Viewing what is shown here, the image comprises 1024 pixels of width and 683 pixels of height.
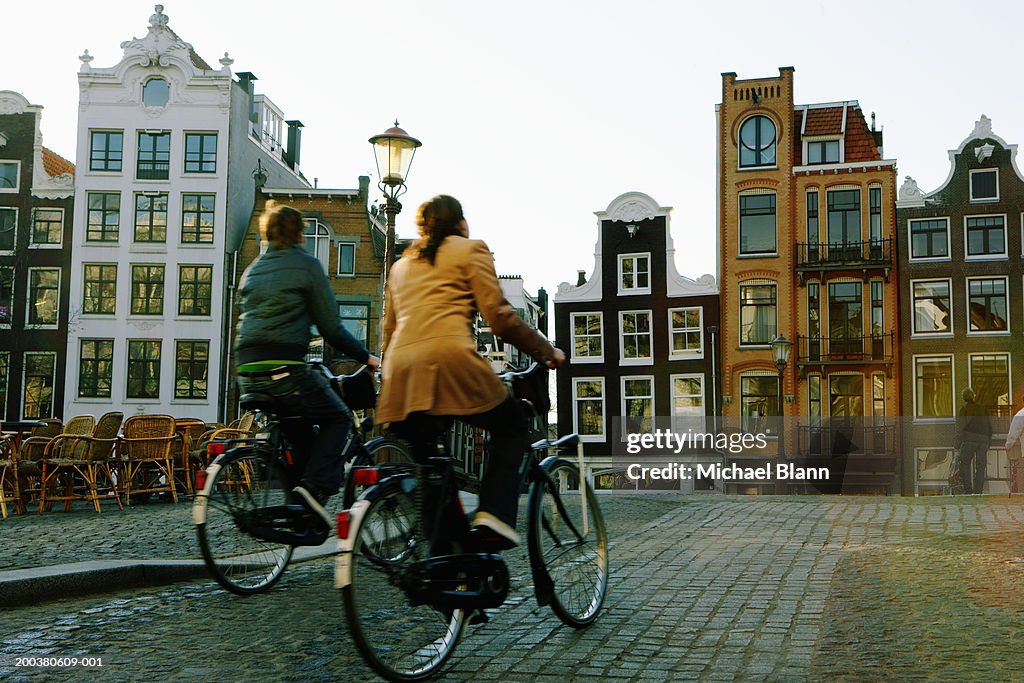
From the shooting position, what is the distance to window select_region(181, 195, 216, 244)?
39906 millimetres

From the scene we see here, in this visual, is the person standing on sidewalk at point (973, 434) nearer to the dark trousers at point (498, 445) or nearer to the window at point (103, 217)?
the dark trousers at point (498, 445)

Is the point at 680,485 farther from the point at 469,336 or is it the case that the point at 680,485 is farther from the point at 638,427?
the point at 469,336

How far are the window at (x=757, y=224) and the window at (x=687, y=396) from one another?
208 inches

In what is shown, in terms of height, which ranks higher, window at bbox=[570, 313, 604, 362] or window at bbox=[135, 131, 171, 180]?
window at bbox=[135, 131, 171, 180]

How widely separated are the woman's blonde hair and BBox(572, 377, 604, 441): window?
1393 inches

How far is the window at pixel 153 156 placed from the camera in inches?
1581

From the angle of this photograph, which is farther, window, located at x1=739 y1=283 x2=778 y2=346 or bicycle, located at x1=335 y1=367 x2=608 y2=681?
window, located at x1=739 y1=283 x2=778 y2=346

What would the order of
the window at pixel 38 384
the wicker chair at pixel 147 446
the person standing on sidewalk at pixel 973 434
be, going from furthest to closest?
the window at pixel 38 384
the person standing on sidewalk at pixel 973 434
the wicker chair at pixel 147 446

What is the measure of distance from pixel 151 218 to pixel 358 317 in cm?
894

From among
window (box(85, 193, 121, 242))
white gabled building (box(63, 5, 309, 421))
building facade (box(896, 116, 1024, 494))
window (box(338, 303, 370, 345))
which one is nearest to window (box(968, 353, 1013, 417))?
building facade (box(896, 116, 1024, 494))

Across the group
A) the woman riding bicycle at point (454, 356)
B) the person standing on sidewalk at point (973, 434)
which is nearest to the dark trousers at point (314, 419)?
the woman riding bicycle at point (454, 356)

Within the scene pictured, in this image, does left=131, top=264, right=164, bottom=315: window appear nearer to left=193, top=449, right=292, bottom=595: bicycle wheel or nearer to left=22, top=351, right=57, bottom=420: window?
left=22, top=351, right=57, bottom=420: window

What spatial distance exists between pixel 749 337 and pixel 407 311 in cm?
3632

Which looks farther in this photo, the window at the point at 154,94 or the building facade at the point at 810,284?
the window at the point at 154,94
